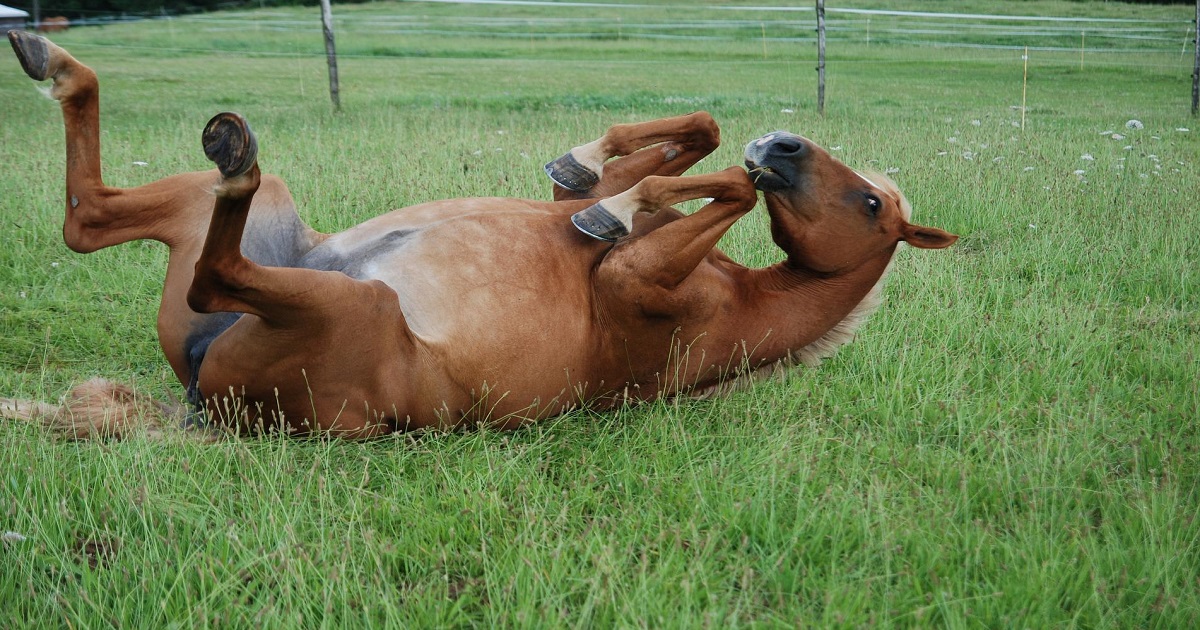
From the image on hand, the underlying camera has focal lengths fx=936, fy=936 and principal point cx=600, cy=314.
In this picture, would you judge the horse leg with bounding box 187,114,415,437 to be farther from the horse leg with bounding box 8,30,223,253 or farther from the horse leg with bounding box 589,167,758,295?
the horse leg with bounding box 589,167,758,295

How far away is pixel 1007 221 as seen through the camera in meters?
6.27

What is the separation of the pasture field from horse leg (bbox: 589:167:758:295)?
52 cm

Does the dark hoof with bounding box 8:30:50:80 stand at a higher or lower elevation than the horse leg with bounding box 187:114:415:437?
higher

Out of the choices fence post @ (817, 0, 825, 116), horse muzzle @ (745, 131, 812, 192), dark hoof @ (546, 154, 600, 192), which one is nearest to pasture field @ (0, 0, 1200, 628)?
horse muzzle @ (745, 131, 812, 192)

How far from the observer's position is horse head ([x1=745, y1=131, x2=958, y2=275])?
359 cm

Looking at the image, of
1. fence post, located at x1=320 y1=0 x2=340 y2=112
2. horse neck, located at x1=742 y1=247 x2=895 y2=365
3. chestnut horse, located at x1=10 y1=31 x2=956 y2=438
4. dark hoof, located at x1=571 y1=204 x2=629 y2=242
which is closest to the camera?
chestnut horse, located at x1=10 y1=31 x2=956 y2=438

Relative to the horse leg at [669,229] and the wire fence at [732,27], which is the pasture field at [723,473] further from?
the wire fence at [732,27]

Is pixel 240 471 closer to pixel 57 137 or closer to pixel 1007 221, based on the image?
pixel 1007 221

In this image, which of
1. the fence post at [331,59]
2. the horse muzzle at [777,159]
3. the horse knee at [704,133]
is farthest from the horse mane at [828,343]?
the fence post at [331,59]

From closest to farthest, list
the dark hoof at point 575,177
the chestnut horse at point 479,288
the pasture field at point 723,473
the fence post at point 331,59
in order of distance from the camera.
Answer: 1. the pasture field at point 723,473
2. the chestnut horse at point 479,288
3. the dark hoof at point 575,177
4. the fence post at point 331,59

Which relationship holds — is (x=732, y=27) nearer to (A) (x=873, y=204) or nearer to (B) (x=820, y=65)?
(B) (x=820, y=65)

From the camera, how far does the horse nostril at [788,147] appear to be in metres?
3.57

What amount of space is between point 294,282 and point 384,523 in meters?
0.74

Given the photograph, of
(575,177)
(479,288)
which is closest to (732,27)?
(575,177)
